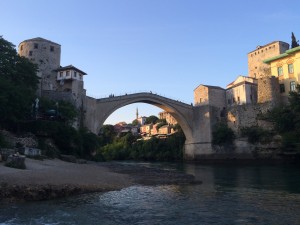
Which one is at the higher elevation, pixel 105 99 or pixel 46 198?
pixel 105 99

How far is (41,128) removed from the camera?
1105 inches

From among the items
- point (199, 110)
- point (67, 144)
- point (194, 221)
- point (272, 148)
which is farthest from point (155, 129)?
point (194, 221)

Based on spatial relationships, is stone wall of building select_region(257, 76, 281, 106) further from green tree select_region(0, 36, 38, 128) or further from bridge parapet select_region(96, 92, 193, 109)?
green tree select_region(0, 36, 38, 128)

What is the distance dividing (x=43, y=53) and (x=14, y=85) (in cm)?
2232

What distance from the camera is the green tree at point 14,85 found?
2488cm

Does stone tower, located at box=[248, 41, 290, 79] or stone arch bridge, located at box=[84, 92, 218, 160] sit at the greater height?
stone tower, located at box=[248, 41, 290, 79]

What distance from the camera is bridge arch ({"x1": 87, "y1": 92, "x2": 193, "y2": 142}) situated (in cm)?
4272

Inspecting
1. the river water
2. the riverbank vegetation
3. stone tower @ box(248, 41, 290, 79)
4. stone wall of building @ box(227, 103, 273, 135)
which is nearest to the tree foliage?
stone wall of building @ box(227, 103, 273, 135)

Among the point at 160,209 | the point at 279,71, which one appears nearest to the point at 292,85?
the point at 279,71

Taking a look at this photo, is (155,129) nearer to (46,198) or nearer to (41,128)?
(41,128)

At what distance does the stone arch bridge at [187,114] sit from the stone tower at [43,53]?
10163 millimetres

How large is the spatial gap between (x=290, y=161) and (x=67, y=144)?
2666 cm

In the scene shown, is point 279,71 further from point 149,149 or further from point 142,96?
point 149,149

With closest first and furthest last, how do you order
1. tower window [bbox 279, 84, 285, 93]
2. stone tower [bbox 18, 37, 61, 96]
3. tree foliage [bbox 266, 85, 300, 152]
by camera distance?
tree foliage [bbox 266, 85, 300, 152], tower window [bbox 279, 84, 285, 93], stone tower [bbox 18, 37, 61, 96]
